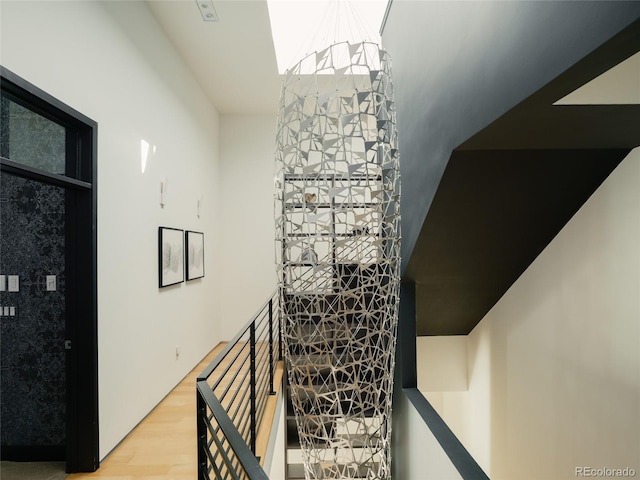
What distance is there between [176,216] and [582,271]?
3346 millimetres

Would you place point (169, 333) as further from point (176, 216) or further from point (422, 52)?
point (422, 52)

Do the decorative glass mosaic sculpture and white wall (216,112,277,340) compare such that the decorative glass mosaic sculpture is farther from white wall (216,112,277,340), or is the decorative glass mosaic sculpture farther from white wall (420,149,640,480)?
white wall (216,112,277,340)

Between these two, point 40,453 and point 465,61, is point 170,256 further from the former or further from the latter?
point 465,61

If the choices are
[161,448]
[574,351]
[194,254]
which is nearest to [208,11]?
[194,254]

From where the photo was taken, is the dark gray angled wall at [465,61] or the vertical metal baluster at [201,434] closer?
the dark gray angled wall at [465,61]

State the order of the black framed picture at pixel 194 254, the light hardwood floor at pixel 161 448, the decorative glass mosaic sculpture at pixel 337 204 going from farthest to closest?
the black framed picture at pixel 194 254
the light hardwood floor at pixel 161 448
the decorative glass mosaic sculpture at pixel 337 204

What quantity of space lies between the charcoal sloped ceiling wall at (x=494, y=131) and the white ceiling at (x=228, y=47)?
1.23 meters

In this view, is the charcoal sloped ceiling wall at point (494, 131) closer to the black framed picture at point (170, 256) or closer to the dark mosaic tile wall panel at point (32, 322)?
the black framed picture at point (170, 256)

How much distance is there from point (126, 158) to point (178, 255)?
1.24 m

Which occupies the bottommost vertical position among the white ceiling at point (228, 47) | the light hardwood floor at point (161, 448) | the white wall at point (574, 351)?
the light hardwood floor at point (161, 448)

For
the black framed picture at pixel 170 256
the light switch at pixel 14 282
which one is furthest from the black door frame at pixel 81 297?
the black framed picture at pixel 170 256

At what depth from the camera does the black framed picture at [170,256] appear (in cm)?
341

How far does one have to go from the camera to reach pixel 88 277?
233 cm

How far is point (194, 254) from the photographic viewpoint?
→ 4406 millimetres
